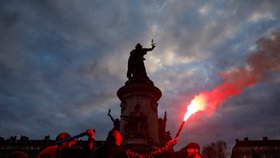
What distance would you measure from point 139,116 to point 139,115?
0.29 ft

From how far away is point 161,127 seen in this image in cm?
1870

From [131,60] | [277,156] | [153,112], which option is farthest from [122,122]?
[277,156]

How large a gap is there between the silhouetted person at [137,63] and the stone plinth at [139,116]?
157cm

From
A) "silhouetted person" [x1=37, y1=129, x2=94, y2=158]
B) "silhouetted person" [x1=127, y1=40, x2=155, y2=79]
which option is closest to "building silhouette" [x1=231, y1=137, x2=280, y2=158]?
"silhouetted person" [x1=127, y1=40, x2=155, y2=79]

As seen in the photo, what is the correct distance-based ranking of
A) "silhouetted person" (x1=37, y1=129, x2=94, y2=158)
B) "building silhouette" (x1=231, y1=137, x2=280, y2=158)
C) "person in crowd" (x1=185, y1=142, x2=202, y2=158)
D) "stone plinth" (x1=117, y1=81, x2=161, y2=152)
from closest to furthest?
"silhouetted person" (x1=37, y1=129, x2=94, y2=158), "person in crowd" (x1=185, y1=142, x2=202, y2=158), "stone plinth" (x1=117, y1=81, x2=161, y2=152), "building silhouette" (x1=231, y1=137, x2=280, y2=158)

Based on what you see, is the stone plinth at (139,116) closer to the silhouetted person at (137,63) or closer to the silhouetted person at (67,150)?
the silhouetted person at (137,63)

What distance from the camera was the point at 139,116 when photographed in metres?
15.9

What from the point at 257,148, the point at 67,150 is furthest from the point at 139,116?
the point at 257,148

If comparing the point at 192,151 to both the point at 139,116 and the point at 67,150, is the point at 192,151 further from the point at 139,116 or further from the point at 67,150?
the point at 139,116

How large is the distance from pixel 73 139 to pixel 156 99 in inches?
454

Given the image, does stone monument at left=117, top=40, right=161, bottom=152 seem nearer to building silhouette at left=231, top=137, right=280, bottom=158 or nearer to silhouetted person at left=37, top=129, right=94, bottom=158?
silhouetted person at left=37, top=129, right=94, bottom=158

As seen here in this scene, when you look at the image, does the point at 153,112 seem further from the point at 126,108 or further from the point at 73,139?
the point at 73,139

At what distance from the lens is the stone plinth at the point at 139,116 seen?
15312 millimetres

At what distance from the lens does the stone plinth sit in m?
15.3
